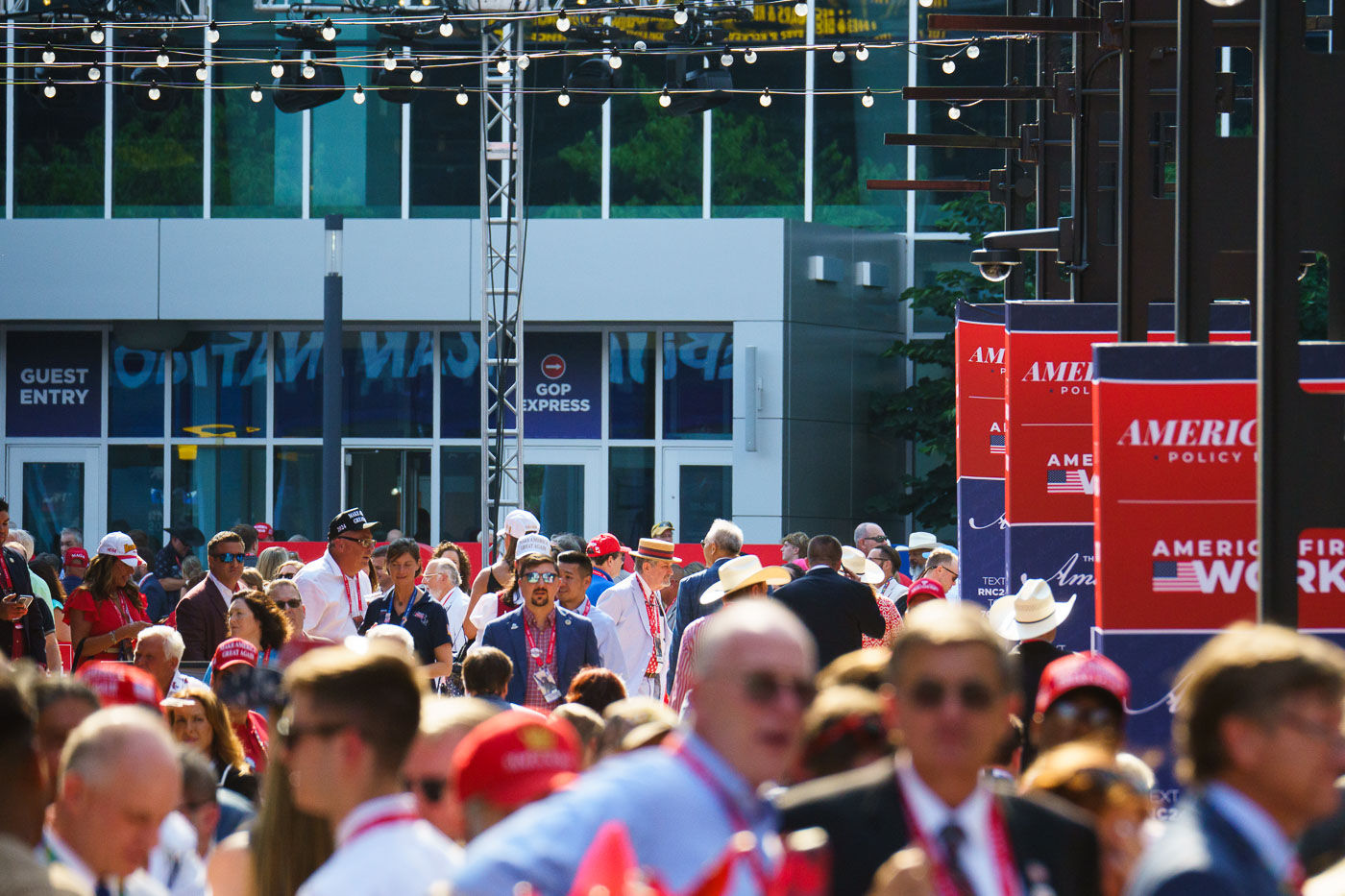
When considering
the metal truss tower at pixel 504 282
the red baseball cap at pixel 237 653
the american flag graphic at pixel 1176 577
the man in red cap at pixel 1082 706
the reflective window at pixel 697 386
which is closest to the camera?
the man in red cap at pixel 1082 706

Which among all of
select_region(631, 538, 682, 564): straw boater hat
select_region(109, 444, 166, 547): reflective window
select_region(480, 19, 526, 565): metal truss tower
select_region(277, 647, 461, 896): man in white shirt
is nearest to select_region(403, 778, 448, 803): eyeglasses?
select_region(277, 647, 461, 896): man in white shirt

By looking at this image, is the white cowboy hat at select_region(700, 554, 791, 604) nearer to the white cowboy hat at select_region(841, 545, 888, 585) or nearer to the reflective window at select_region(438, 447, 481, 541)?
the white cowboy hat at select_region(841, 545, 888, 585)

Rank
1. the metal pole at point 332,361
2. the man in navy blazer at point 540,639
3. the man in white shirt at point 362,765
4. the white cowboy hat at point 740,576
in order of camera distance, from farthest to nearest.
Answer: the metal pole at point 332,361, the white cowboy hat at point 740,576, the man in navy blazer at point 540,639, the man in white shirt at point 362,765

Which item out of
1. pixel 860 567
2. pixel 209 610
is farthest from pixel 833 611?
pixel 860 567

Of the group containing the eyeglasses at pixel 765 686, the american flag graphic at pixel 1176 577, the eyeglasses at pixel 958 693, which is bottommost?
the american flag graphic at pixel 1176 577

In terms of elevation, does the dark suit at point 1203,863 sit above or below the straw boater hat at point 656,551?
above

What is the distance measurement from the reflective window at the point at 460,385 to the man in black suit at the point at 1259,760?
25224mm

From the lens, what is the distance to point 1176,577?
645 centimetres

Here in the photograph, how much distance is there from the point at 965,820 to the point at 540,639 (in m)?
6.51

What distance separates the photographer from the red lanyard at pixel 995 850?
3111 mm

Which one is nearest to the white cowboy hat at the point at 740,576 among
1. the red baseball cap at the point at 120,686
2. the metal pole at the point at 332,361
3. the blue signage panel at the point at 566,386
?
the red baseball cap at the point at 120,686

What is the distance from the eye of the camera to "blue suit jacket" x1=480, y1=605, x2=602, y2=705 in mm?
9406

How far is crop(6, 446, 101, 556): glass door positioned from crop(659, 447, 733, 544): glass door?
9170 millimetres

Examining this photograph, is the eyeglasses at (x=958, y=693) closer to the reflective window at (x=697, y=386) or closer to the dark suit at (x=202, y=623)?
the dark suit at (x=202, y=623)
